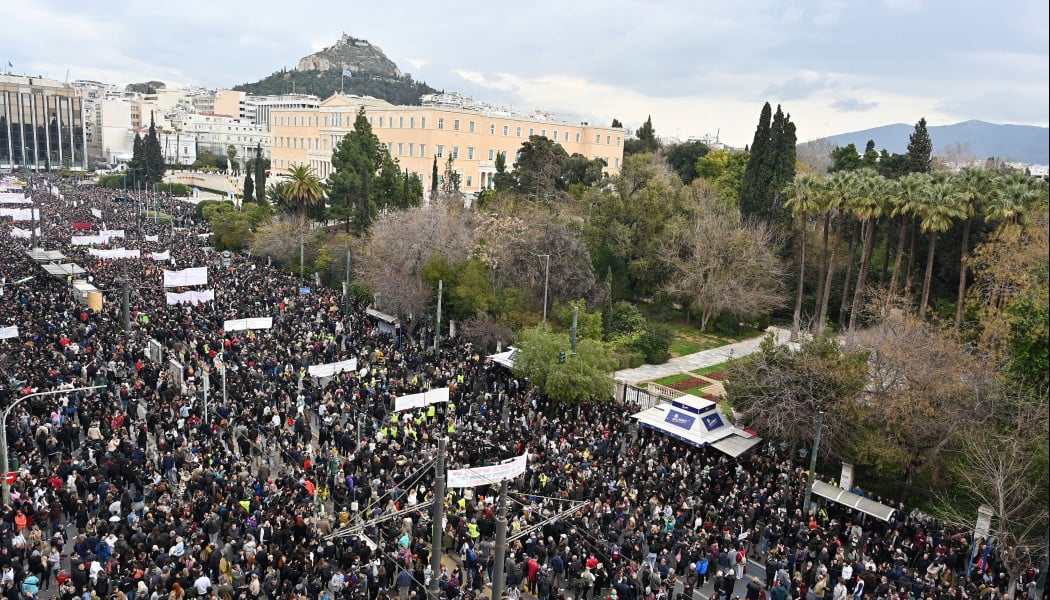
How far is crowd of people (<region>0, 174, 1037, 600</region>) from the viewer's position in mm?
15266

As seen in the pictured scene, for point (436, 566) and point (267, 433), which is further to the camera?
point (267, 433)

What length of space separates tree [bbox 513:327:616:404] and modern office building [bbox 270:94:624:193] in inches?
1784

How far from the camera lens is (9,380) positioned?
25.2 m

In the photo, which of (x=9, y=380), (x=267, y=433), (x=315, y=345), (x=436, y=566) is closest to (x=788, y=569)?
(x=436, y=566)

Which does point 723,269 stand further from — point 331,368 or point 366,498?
point 366,498

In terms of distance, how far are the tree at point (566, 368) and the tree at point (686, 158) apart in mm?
53914

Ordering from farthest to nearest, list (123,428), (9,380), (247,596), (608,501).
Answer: (9,380), (123,428), (608,501), (247,596)

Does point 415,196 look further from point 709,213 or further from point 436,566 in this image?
point 436,566

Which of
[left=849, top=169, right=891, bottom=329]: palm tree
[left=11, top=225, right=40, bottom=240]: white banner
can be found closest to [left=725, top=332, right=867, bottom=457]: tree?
[left=849, top=169, right=891, bottom=329]: palm tree

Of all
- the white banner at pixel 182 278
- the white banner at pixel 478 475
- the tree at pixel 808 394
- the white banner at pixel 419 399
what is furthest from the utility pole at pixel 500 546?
the white banner at pixel 182 278

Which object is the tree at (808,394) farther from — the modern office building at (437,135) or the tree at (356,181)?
the modern office building at (437,135)

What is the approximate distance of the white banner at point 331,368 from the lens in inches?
1017

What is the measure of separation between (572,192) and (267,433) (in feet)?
153

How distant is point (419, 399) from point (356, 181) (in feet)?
121
